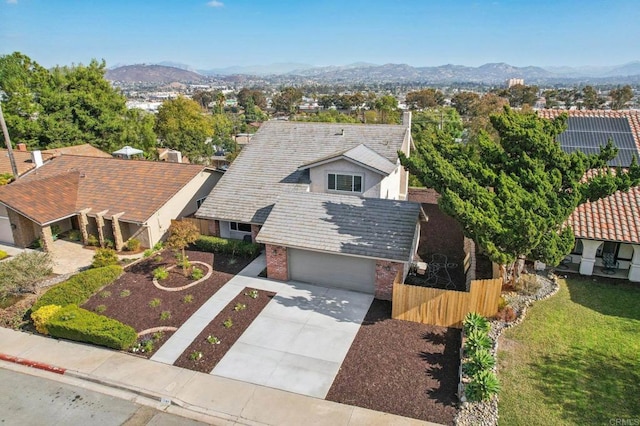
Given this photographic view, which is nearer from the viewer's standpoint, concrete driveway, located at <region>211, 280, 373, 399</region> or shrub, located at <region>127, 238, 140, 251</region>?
concrete driveway, located at <region>211, 280, 373, 399</region>

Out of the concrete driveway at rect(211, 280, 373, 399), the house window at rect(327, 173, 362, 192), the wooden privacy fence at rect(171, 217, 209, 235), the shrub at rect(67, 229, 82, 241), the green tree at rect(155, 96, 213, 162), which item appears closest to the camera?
the concrete driveway at rect(211, 280, 373, 399)

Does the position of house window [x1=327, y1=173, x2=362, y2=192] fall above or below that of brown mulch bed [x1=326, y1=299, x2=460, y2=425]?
above

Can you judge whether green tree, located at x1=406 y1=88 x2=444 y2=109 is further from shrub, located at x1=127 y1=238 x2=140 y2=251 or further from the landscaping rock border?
shrub, located at x1=127 y1=238 x2=140 y2=251

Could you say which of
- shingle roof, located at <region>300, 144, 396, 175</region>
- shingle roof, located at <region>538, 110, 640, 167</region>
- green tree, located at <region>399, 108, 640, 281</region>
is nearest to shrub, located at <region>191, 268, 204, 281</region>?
shingle roof, located at <region>300, 144, 396, 175</region>

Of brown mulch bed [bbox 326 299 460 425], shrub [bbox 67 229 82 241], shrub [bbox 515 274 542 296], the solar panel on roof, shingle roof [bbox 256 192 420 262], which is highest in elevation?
the solar panel on roof

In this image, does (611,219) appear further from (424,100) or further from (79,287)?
(424,100)

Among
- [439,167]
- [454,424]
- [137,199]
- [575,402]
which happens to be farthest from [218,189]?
[575,402]

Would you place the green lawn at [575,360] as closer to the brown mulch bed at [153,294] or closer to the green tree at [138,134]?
the brown mulch bed at [153,294]
